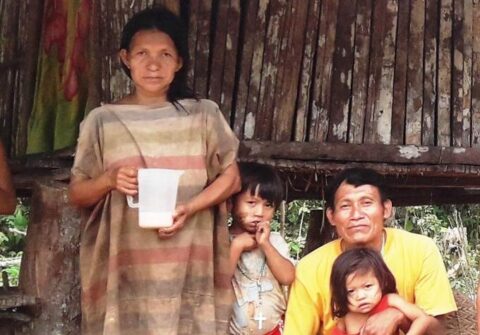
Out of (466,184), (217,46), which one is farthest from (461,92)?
(217,46)

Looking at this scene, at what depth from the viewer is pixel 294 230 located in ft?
38.2

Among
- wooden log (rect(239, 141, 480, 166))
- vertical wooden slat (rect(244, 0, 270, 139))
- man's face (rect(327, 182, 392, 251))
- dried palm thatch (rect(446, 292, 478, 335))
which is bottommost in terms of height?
dried palm thatch (rect(446, 292, 478, 335))

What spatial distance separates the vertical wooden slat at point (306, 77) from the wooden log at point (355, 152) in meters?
0.10

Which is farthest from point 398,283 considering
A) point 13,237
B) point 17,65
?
point 13,237

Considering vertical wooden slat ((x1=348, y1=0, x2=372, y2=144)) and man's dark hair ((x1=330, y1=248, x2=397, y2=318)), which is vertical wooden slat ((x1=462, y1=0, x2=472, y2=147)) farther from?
man's dark hair ((x1=330, y1=248, x2=397, y2=318))

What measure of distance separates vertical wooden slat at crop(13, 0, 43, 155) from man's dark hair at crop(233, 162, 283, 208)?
1583mm

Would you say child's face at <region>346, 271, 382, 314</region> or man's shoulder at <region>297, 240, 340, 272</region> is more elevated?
man's shoulder at <region>297, 240, 340, 272</region>

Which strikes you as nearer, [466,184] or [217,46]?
[217,46]

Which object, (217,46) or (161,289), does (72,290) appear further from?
(217,46)

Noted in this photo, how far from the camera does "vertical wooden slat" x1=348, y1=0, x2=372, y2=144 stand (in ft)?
16.0

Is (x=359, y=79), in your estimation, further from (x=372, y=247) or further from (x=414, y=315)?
(x=414, y=315)

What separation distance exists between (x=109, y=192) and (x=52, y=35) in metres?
1.58

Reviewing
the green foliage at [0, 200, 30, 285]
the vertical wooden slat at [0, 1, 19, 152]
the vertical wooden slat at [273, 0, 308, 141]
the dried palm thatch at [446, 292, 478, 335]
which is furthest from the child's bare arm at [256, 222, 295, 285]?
the green foliage at [0, 200, 30, 285]

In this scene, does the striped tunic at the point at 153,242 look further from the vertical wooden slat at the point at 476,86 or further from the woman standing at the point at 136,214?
the vertical wooden slat at the point at 476,86
